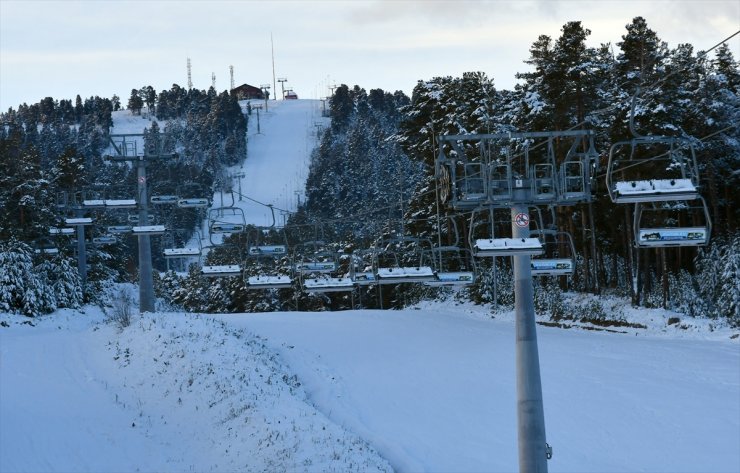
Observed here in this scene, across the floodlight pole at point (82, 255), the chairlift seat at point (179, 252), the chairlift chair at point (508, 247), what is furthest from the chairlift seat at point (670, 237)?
A: the floodlight pole at point (82, 255)

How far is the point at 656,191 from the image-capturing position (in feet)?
47.0

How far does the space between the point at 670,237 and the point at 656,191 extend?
42.5 inches

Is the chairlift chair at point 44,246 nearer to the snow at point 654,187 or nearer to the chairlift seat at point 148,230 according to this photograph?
the chairlift seat at point 148,230

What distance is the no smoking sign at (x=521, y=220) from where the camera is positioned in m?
18.5

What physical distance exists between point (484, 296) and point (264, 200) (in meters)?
121

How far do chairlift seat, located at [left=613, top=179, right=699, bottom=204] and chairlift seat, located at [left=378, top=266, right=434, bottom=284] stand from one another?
11110mm

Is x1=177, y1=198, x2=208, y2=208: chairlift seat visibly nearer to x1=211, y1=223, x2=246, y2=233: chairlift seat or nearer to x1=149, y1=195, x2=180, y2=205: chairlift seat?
x1=211, y1=223, x2=246, y2=233: chairlift seat

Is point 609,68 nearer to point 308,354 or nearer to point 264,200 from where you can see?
point 308,354

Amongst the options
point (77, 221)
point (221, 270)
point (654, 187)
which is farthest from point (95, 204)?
point (654, 187)

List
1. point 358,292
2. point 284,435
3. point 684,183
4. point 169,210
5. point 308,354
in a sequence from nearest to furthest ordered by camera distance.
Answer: point 684,183
point 284,435
point 308,354
point 358,292
point 169,210

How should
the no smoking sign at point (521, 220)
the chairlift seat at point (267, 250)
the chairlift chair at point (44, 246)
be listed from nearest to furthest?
1. the no smoking sign at point (521, 220)
2. the chairlift seat at point (267, 250)
3. the chairlift chair at point (44, 246)

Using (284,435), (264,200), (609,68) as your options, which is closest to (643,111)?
(609,68)

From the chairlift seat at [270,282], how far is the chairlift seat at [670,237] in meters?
15.7

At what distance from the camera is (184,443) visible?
27.4 metres
